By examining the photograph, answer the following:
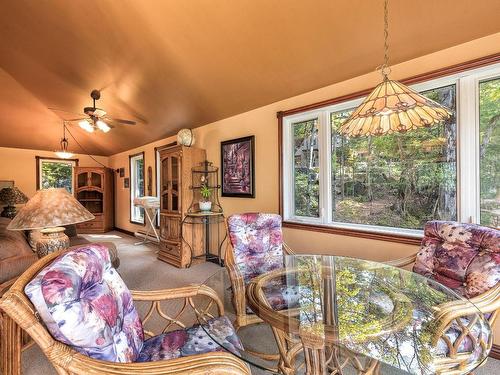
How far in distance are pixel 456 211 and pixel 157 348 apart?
231 cm

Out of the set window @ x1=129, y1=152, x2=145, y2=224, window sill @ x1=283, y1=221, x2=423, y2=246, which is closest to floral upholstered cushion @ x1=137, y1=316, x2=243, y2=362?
window sill @ x1=283, y1=221, x2=423, y2=246

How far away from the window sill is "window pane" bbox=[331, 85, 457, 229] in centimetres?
12

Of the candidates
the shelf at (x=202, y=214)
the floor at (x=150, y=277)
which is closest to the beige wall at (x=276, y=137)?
the shelf at (x=202, y=214)

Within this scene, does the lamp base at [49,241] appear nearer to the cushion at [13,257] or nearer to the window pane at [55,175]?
the cushion at [13,257]

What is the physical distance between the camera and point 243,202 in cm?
386

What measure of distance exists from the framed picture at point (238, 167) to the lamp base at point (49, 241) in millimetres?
2311

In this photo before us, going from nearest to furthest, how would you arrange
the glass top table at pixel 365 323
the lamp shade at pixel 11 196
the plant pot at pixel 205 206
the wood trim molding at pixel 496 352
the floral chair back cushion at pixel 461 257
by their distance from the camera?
the glass top table at pixel 365 323 < the floral chair back cushion at pixel 461 257 < the wood trim molding at pixel 496 352 < the plant pot at pixel 205 206 < the lamp shade at pixel 11 196

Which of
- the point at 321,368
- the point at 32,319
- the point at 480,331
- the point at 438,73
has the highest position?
the point at 438,73

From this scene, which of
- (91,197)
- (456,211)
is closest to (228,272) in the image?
(456,211)

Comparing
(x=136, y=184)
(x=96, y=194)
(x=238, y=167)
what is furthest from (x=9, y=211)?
(x=238, y=167)

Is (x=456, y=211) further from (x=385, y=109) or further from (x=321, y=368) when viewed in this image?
(x=321, y=368)

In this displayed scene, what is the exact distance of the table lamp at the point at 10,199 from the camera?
5688 mm

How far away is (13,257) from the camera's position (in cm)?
220

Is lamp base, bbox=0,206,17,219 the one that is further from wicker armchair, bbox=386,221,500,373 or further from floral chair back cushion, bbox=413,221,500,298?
floral chair back cushion, bbox=413,221,500,298
